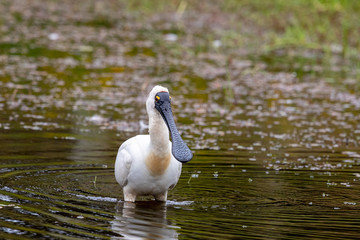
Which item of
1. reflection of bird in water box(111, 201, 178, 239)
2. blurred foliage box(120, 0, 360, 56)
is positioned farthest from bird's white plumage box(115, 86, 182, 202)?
blurred foliage box(120, 0, 360, 56)

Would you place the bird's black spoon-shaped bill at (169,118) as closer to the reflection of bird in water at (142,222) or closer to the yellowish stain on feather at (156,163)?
the yellowish stain on feather at (156,163)

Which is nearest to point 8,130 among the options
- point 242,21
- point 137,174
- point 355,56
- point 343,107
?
point 137,174

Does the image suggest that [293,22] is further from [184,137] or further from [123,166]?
[123,166]

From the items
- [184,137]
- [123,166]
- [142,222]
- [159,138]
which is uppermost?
[184,137]

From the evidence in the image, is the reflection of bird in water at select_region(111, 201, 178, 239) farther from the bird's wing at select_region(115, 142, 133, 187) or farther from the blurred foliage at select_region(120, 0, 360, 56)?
the blurred foliage at select_region(120, 0, 360, 56)

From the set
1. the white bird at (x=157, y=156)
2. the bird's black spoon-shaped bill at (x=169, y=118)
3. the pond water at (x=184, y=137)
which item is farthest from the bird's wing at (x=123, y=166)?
the bird's black spoon-shaped bill at (x=169, y=118)

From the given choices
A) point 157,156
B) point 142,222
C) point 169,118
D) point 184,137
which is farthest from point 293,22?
point 142,222

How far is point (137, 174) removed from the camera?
6824mm

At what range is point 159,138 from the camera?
22.3 ft

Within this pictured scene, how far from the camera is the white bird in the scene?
6.77 metres

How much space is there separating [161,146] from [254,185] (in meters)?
1.26

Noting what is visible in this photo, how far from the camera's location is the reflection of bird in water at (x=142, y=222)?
5820 mm

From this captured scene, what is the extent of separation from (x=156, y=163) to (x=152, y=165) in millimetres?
38

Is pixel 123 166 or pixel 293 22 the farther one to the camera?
pixel 293 22
